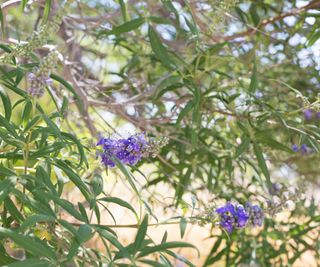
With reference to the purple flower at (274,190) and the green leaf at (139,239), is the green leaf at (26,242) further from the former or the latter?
the purple flower at (274,190)

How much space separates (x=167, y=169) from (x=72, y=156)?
1.04 meters

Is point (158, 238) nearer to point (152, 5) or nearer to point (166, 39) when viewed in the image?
point (166, 39)

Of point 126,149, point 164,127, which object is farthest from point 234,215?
point 164,127

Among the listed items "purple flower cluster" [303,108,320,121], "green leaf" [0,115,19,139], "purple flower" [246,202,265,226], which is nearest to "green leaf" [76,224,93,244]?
"green leaf" [0,115,19,139]

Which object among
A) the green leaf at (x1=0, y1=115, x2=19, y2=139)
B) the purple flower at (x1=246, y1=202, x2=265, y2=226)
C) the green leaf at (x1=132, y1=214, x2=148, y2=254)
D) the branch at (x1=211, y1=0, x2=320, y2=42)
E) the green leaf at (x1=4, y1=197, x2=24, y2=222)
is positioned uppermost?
the branch at (x1=211, y1=0, x2=320, y2=42)

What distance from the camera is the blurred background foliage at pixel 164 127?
5.27 ft

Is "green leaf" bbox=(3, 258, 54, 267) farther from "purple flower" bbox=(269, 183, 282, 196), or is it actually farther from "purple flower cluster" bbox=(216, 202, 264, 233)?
"purple flower" bbox=(269, 183, 282, 196)

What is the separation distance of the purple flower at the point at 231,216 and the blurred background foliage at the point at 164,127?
0.06m

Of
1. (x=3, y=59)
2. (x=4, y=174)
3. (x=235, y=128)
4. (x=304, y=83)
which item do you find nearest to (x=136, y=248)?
(x=4, y=174)

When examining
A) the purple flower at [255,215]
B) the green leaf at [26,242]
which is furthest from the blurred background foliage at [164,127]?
the purple flower at [255,215]

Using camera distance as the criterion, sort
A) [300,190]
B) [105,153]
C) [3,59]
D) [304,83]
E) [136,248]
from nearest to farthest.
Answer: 1. [136,248]
2. [3,59]
3. [105,153]
4. [300,190]
5. [304,83]

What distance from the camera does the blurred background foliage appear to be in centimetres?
161

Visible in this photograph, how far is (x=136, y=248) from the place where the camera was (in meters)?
1.50

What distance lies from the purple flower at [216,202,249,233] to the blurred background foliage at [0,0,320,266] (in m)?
0.06
